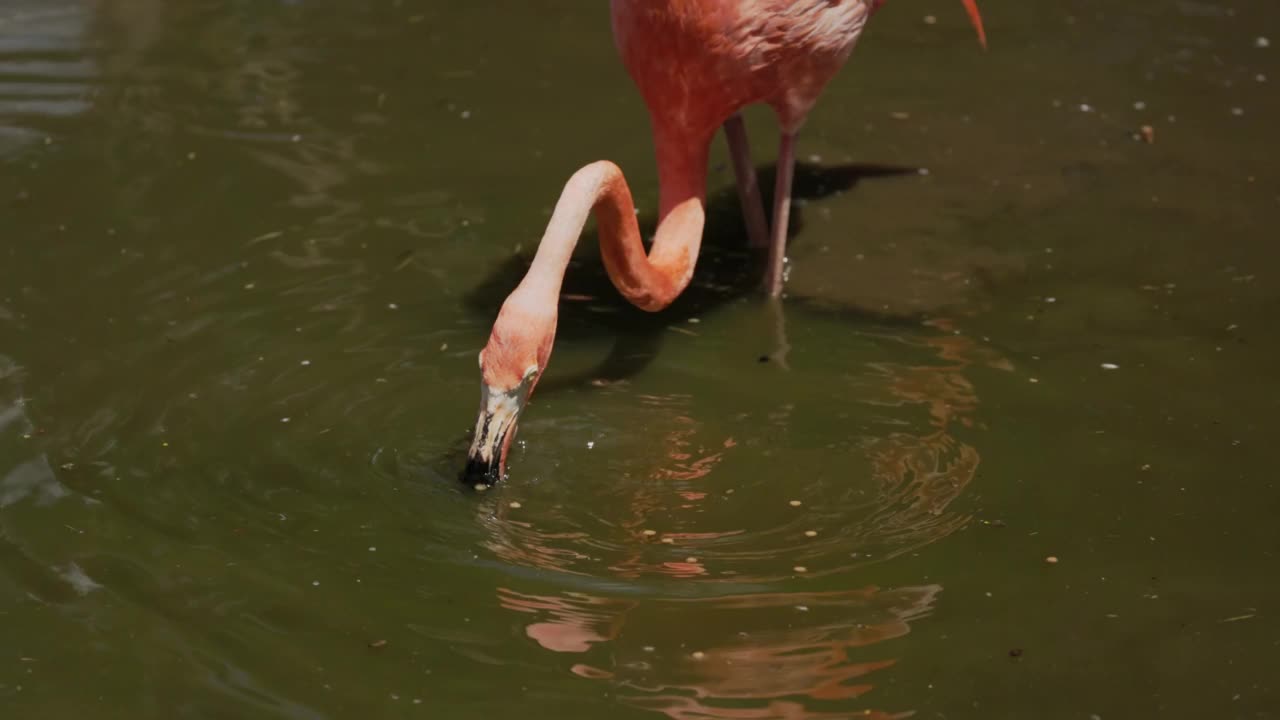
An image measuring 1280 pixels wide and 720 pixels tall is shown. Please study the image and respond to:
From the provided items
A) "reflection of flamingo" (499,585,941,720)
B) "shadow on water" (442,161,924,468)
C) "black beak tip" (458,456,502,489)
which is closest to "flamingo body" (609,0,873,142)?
"shadow on water" (442,161,924,468)

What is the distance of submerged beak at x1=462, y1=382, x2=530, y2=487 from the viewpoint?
4.20m

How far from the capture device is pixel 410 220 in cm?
655

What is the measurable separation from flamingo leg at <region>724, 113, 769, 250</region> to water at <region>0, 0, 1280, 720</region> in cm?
20

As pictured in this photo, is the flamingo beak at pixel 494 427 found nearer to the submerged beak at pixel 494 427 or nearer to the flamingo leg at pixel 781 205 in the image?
the submerged beak at pixel 494 427

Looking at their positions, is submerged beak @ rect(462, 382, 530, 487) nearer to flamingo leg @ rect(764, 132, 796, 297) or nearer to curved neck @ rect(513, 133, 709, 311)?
curved neck @ rect(513, 133, 709, 311)

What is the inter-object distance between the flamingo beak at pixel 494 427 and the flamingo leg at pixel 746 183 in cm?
225

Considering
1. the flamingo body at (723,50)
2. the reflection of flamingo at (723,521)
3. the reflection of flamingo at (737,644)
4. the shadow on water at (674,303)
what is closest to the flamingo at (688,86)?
the flamingo body at (723,50)

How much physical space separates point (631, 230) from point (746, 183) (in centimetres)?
150

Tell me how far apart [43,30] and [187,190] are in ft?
7.79

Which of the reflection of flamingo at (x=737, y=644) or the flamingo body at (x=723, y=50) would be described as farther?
the flamingo body at (x=723, y=50)

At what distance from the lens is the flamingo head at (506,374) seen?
420 cm

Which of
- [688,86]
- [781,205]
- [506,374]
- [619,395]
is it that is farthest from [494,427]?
[781,205]

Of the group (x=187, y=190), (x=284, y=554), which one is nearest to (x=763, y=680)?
(x=284, y=554)

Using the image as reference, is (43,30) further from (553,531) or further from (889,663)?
(889,663)
